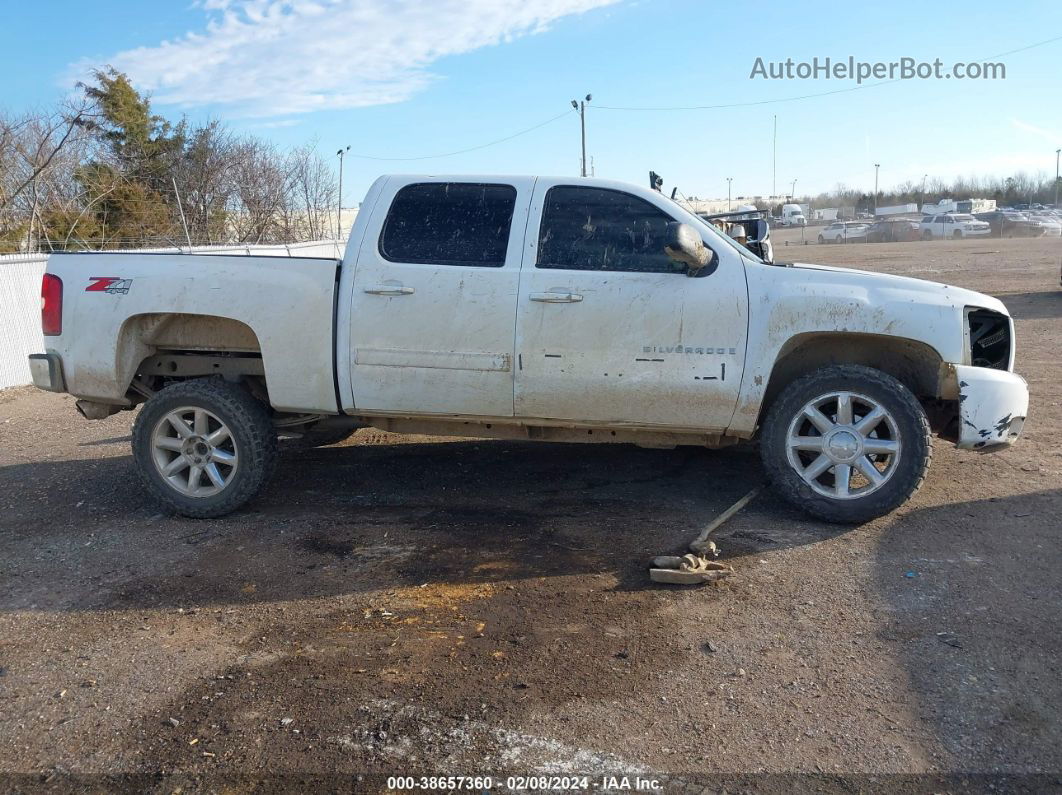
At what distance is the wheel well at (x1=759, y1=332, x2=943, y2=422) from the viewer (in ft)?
17.1

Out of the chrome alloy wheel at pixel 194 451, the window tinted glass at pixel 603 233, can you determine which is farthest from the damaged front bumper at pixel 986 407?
the chrome alloy wheel at pixel 194 451

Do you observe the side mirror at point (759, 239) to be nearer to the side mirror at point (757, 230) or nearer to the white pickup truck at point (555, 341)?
the side mirror at point (757, 230)

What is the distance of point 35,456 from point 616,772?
6.22m

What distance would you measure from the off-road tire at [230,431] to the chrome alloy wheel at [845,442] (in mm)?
3190

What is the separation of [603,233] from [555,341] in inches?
27.3

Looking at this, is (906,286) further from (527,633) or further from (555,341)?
(527,633)

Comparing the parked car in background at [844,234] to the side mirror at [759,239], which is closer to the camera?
the side mirror at [759,239]

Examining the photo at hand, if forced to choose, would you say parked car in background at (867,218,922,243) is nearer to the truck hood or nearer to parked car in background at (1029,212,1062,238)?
parked car in background at (1029,212,1062,238)

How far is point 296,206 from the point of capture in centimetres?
2614

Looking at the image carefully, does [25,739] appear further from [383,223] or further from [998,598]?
[998,598]

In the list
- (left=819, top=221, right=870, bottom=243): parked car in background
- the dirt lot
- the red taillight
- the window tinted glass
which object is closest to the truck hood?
the window tinted glass

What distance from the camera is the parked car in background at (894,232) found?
50656 millimetres

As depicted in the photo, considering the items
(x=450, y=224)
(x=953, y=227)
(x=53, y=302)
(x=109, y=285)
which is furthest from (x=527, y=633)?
(x=953, y=227)

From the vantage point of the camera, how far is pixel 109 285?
17.7ft
